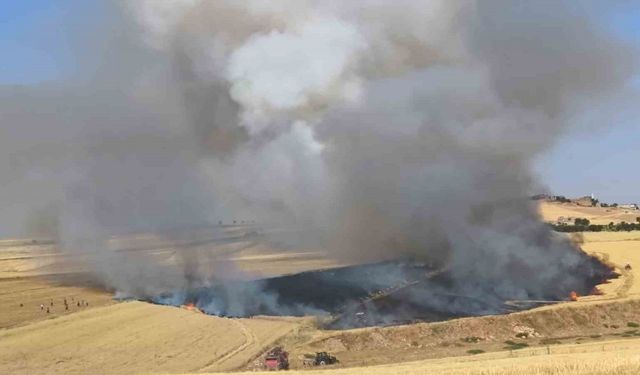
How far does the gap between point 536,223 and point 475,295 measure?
16.7 metres

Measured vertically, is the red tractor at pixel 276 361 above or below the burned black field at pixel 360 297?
below

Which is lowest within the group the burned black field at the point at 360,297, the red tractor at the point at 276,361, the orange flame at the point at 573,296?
the red tractor at the point at 276,361

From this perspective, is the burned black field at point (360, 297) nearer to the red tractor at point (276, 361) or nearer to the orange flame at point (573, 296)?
the orange flame at point (573, 296)

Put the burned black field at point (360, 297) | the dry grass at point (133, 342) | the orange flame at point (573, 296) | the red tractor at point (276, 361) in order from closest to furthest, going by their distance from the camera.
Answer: the red tractor at point (276, 361) → the dry grass at point (133, 342) → the burned black field at point (360, 297) → the orange flame at point (573, 296)

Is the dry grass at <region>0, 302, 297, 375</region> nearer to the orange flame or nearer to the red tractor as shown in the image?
the red tractor

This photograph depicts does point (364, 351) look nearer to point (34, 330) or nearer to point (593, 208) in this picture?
point (34, 330)

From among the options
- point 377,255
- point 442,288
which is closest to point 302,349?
point 442,288

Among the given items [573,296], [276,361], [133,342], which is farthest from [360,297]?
[276,361]

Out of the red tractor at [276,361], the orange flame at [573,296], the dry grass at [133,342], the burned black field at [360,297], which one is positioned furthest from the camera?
the orange flame at [573,296]

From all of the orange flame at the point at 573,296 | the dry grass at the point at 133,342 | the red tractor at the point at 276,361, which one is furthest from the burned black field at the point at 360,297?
the red tractor at the point at 276,361

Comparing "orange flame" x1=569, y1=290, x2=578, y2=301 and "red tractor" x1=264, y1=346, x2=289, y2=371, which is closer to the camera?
"red tractor" x1=264, y1=346, x2=289, y2=371

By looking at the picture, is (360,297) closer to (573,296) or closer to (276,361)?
(573,296)

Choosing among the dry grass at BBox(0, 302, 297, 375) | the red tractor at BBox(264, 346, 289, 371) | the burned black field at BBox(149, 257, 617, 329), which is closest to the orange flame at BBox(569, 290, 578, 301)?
the burned black field at BBox(149, 257, 617, 329)

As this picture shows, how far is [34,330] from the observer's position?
46.3 metres
